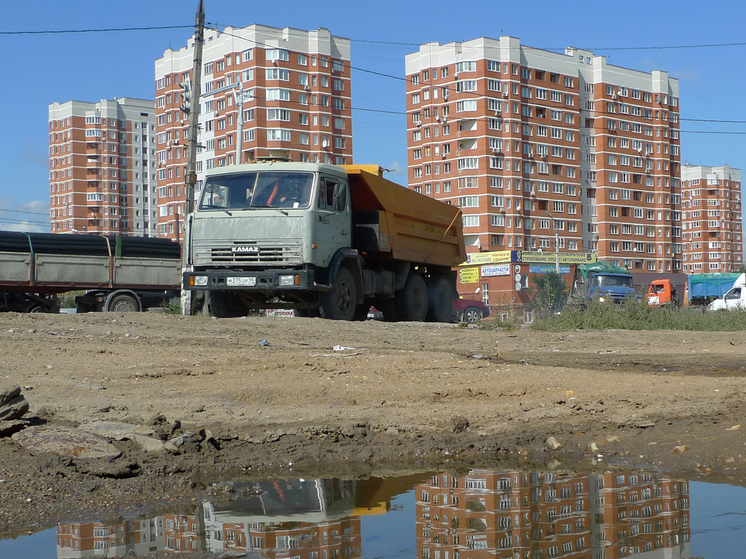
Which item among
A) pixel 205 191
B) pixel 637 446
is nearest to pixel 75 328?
pixel 205 191

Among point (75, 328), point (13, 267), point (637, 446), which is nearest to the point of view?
point (637, 446)

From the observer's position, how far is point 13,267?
21375 millimetres

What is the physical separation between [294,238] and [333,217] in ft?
3.53

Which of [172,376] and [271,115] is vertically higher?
[271,115]

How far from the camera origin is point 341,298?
15.7 meters

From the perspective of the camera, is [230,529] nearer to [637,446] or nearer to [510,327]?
[637,446]

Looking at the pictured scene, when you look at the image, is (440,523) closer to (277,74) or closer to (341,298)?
(341,298)

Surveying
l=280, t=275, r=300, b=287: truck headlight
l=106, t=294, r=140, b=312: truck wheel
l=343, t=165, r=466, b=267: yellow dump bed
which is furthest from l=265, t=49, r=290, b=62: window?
l=280, t=275, r=300, b=287: truck headlight

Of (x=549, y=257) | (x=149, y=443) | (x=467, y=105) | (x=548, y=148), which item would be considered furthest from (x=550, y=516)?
(x=548, y=148)

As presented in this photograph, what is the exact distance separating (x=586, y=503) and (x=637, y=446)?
136 centimetres

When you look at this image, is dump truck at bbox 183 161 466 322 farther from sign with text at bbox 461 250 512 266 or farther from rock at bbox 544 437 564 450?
sign with text at bbox 461 250 512 266

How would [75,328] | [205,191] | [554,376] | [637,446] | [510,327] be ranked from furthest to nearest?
[510,327] < [205,191] < [75,328] < [554,376] < [637,446]

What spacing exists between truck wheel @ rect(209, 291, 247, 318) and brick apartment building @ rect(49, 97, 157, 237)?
119 m

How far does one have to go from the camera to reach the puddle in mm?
3539
